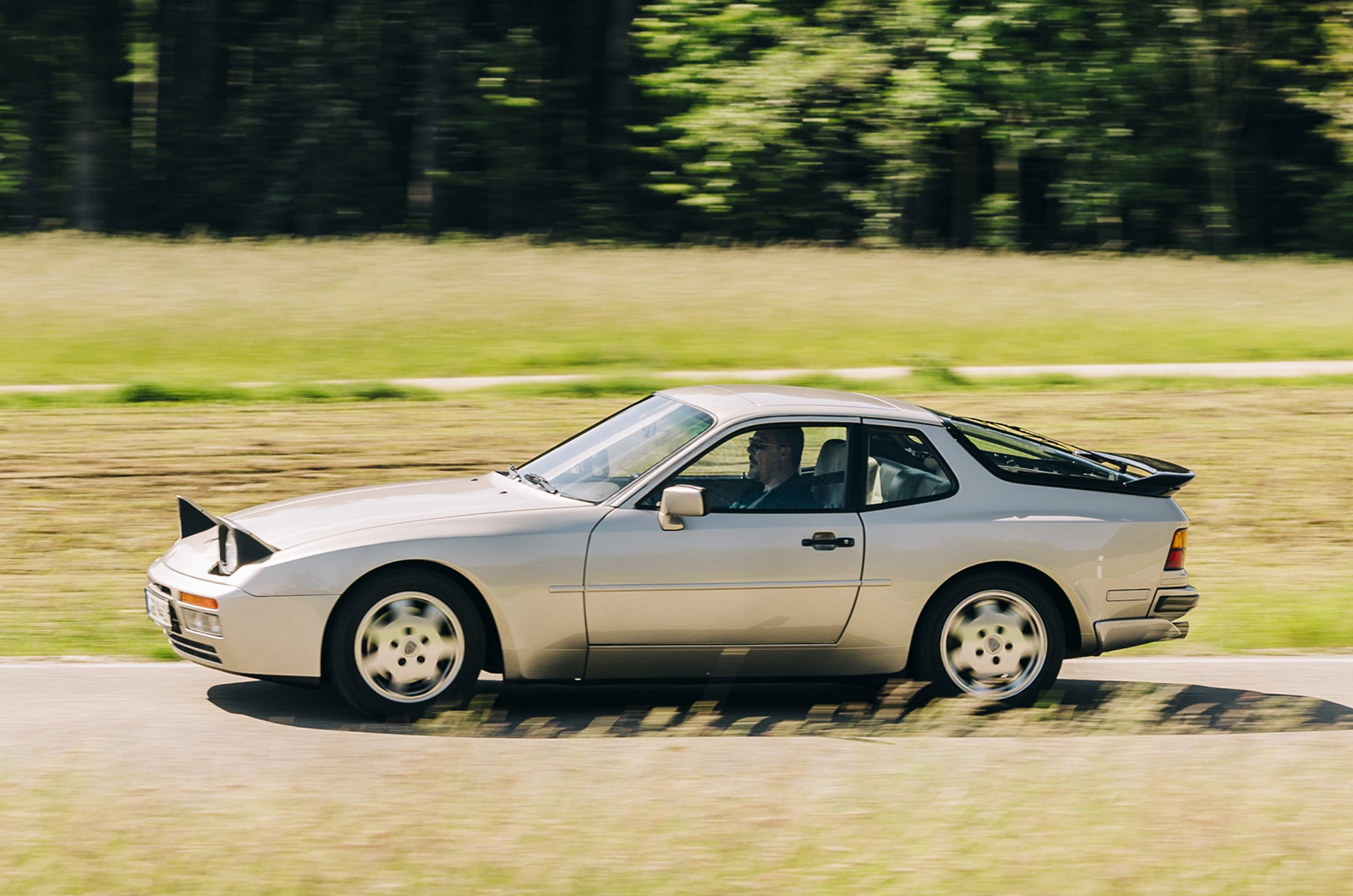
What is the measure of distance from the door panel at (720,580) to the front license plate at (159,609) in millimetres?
1708

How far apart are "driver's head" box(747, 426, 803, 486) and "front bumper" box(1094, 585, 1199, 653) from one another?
1468 mm

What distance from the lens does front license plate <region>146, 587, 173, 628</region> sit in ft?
22.4

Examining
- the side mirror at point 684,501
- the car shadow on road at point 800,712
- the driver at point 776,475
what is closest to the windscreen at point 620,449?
the driver at point 776,475

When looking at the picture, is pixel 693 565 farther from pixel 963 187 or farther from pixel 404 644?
pixel 963 187

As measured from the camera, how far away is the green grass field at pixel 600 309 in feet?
68.4

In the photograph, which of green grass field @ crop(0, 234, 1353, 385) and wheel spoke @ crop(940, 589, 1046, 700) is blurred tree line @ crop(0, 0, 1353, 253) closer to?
green grass field @ crop(0, 234, 1353, 385)

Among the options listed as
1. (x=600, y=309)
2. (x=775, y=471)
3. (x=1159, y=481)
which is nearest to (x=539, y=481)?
(x=775, y=471)

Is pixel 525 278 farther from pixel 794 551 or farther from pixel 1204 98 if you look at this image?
pixel 794 551

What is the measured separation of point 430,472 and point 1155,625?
7.56 meters

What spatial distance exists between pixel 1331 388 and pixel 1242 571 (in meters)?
8.15

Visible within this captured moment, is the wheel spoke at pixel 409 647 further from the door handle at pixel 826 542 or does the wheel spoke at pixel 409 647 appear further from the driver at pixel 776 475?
the door handle at pixel 826 542

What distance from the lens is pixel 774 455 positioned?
23.2ft

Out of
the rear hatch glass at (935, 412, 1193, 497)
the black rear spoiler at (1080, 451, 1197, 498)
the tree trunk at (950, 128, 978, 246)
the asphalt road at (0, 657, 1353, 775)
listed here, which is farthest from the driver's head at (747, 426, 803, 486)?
the tree trunk at (950, 128, 978, 246)

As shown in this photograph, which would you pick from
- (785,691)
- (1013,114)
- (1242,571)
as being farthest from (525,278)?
(785,691)
